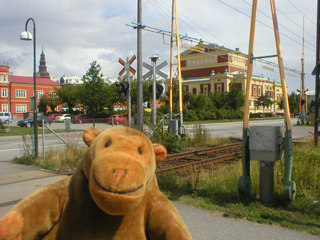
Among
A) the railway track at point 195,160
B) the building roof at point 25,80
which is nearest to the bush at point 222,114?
the railway track at point 195,160

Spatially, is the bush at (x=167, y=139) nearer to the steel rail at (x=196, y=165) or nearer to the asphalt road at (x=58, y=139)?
the asphalt road at (x=58, y=139)

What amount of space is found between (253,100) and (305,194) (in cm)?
6959

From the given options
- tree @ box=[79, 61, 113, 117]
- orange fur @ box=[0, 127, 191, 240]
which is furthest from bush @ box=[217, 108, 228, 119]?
orange fur @ box=[0, 127, 191, 240]

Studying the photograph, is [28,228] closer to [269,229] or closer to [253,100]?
[269,229]

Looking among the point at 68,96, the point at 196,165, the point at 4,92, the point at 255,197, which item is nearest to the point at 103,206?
the point at 255,197

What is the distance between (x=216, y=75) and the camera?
228ft

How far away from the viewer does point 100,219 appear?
2004 millimetres

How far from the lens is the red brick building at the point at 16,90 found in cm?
6500

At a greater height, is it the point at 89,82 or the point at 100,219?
the point at 89,82

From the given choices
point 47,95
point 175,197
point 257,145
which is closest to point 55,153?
point 175,197

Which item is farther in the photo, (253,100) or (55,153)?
(253,100)

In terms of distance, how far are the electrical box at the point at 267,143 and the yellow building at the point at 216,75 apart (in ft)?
210

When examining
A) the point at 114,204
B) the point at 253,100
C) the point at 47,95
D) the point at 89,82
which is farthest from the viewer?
the point at 253,100

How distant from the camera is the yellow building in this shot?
68875 millimetres
